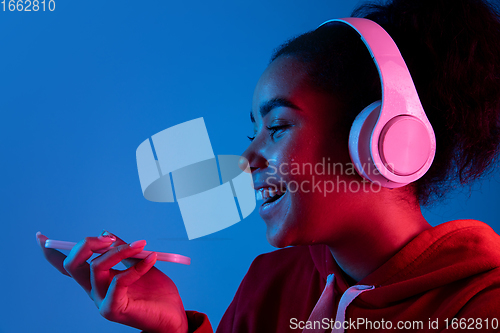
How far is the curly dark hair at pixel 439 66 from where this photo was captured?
71cm

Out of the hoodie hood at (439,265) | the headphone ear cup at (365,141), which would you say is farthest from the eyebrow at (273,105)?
the hoodie hood at (439,265)

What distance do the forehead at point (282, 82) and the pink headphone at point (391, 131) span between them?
142 mm

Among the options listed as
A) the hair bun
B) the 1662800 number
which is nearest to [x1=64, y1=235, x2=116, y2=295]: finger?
the hair bun

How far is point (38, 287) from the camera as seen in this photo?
131 cm

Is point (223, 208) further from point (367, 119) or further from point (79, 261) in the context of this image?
point (367, 119)

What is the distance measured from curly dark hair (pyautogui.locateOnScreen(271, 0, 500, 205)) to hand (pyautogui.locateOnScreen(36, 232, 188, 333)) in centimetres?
53

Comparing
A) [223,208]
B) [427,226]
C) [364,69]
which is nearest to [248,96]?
[223,208]

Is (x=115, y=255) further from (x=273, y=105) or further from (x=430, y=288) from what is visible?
(x=430, y=288)

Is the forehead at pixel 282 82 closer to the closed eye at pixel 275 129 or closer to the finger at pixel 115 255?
the closed eye at pixel 275 129

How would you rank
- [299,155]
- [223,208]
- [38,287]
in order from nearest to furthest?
[299,155]
[223,208]
[38,287]

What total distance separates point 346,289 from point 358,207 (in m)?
0.20

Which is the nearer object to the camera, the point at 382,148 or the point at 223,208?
the point at 382,148

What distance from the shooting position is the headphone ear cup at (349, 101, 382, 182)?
2.08 feet

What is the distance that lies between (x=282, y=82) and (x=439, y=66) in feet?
1.03
